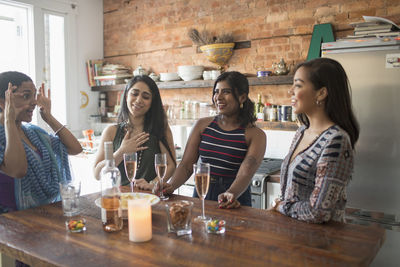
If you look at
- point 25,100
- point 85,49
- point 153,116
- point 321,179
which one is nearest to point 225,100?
point 153,116

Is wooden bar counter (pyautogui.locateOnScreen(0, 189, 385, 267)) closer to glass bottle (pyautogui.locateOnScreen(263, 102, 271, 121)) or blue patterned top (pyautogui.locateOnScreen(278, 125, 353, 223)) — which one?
blue patterned top (pyautogui.locateOnScreen(278, 125, 353, 223))

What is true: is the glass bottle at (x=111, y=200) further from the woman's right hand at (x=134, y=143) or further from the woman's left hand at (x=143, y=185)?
the woman's right hand at (x=134, y=143)

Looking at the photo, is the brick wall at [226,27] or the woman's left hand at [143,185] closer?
the woman's left hand at [143,185]

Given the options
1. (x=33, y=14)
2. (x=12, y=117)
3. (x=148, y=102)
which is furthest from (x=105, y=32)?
(x=12, y=117)

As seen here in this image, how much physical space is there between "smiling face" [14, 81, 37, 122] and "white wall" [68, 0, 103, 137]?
3.06 meters

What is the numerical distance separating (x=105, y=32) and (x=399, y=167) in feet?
13.8

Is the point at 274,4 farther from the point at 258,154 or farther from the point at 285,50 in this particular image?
the point at 258,154

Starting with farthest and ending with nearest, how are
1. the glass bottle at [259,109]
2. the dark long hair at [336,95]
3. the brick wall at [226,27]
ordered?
the glass bottle at [259,109] → the brick wall at [226,27] → the dark long hair at [336,95]

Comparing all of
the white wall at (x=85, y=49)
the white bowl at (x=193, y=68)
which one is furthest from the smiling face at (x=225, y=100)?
the white wall at (x=85, y=49)

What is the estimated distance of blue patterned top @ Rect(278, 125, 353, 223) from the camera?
1.32 metres

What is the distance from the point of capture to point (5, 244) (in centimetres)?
123

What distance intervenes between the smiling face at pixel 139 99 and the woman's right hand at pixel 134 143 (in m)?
0.14

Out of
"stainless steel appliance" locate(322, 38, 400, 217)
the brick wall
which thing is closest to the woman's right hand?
"stainless steel appliance" locate(322, 38, 400, 217)

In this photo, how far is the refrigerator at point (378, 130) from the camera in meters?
2.48
